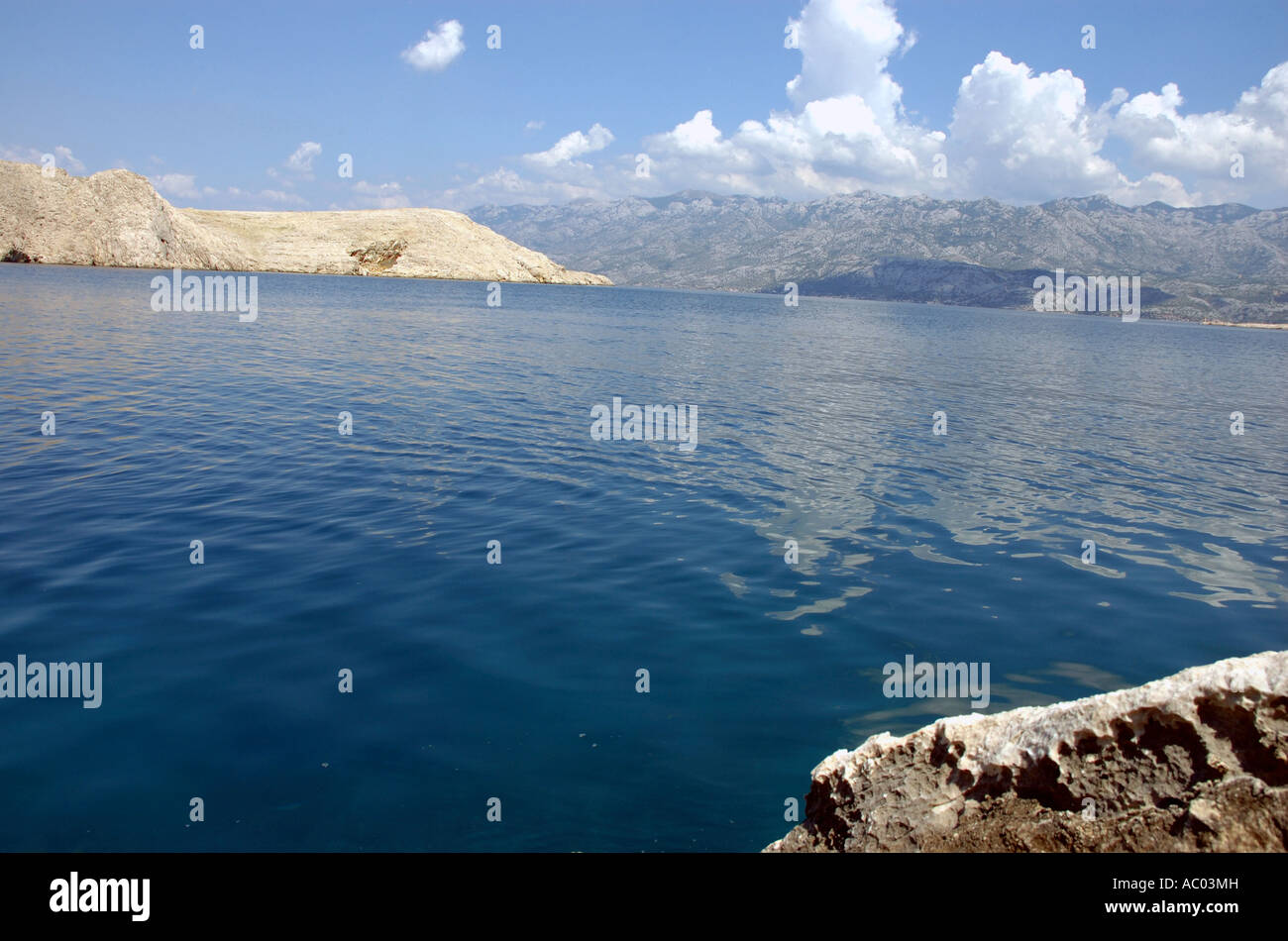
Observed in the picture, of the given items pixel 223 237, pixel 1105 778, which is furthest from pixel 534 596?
pixel 223 237

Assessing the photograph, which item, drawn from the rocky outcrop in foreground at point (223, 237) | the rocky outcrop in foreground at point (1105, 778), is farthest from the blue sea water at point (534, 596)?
the rocky outcrop in foreground at point (223, 237)

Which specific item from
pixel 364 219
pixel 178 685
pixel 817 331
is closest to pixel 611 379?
pixel 178 685

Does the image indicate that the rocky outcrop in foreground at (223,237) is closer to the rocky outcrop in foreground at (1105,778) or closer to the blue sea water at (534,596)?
the blue sea water at (534,596)

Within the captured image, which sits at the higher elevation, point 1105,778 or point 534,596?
point 1105,778

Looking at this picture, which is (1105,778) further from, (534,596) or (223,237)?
(223,237)

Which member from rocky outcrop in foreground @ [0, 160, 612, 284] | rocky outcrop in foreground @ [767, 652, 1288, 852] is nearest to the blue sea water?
rocky outcrop in foreground @ [767, 652, 1288, 852]

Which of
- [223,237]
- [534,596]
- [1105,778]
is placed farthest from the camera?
[223,237]

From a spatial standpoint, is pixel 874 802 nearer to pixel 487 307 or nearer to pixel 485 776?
pixel 485 776
